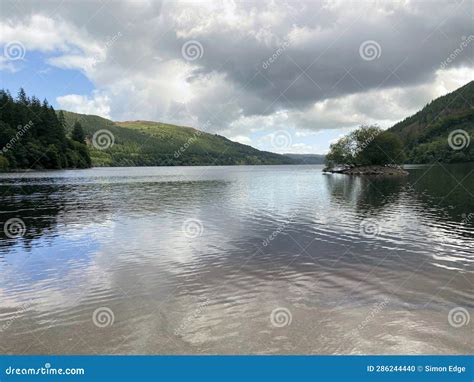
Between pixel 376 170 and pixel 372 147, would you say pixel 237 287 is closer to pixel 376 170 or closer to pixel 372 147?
pixel 376 170

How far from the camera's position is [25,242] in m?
29.4

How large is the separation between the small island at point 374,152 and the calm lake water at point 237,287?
13378cm

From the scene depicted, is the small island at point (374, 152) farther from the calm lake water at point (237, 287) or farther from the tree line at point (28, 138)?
the tree line at point (28, 138)

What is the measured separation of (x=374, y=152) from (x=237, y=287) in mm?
163320

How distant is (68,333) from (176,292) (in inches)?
207

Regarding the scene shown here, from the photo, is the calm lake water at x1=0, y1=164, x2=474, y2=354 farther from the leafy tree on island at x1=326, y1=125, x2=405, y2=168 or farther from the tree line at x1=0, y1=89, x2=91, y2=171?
the tree line at x1=0, y1=89, x2=91, y2=171

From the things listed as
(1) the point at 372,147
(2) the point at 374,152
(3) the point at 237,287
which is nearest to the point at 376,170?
(2) the point at 374,152

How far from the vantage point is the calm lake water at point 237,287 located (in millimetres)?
12516

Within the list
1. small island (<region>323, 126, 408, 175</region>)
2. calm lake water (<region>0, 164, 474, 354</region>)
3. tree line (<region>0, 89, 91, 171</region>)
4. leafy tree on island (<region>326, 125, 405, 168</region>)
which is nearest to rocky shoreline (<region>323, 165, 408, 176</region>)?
small island (<region>323, 126, 408, 175</region>)

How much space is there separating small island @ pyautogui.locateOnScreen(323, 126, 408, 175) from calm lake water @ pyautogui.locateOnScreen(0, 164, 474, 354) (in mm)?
133782

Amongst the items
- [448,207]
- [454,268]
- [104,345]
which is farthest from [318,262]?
[448,207]

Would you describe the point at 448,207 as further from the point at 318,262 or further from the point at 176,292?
the point at 176,292

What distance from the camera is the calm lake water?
41.1ft

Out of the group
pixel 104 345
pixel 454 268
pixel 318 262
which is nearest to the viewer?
pixel 104 345
